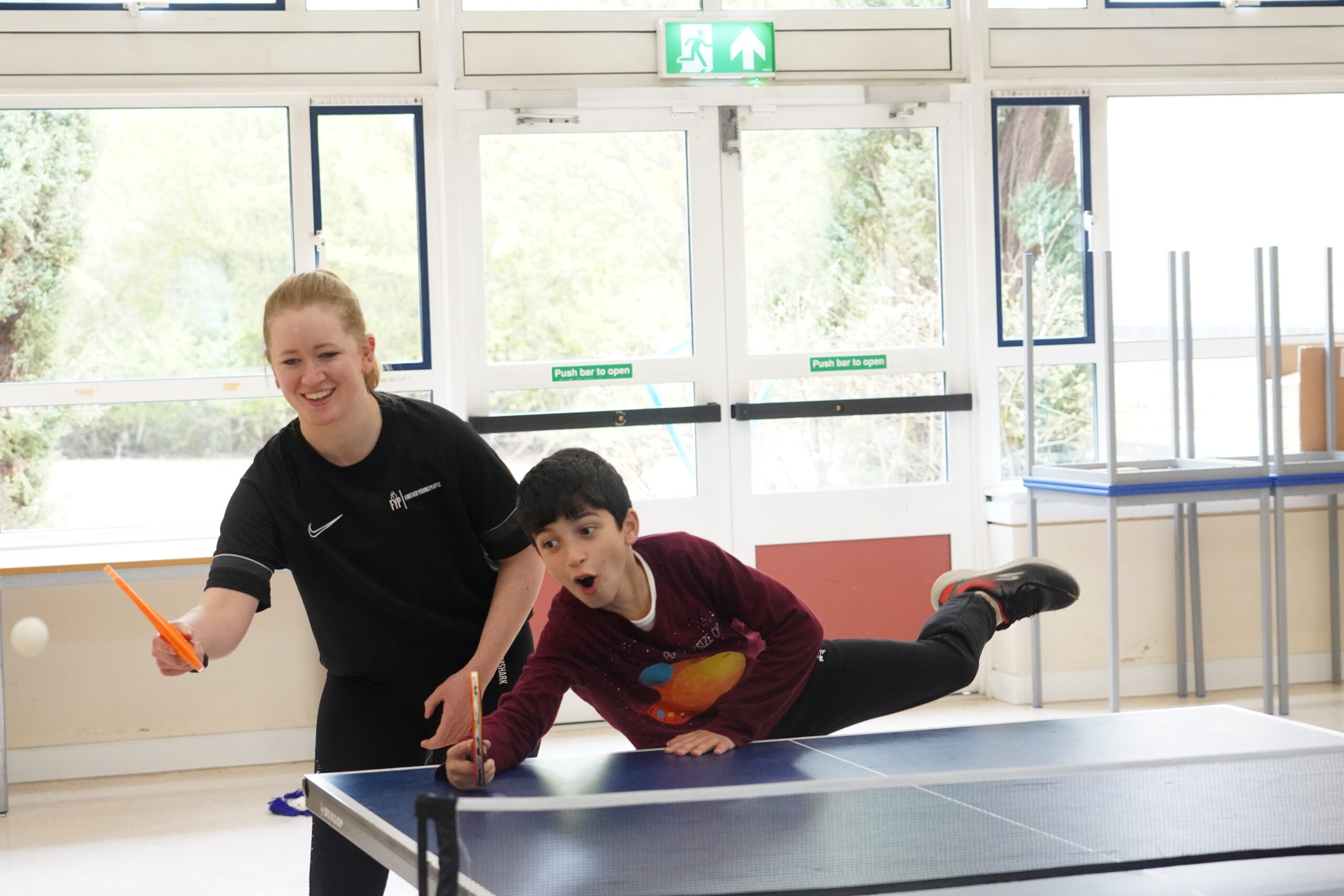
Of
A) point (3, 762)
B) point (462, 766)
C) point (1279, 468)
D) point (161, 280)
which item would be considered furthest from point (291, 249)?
point (1279, 468)

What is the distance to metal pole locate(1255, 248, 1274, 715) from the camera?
504 cm

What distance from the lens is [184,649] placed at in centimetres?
197

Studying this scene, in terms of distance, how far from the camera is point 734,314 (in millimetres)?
5641

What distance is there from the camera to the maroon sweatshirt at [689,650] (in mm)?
2385

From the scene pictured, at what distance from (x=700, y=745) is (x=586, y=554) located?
390mm

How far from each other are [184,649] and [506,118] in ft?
12.5

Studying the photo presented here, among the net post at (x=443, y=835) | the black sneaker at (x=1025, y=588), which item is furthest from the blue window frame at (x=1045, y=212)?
the net post at (x=443, y=835)

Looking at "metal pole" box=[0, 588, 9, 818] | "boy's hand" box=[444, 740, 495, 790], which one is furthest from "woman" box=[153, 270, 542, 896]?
"metal pole" box=[0, 588, 9, 818]

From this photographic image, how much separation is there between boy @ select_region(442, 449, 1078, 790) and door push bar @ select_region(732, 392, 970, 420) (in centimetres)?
294

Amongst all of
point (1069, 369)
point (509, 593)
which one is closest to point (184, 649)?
point (509, 593)

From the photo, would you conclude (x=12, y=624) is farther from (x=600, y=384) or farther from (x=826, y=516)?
(x=826, y=516)

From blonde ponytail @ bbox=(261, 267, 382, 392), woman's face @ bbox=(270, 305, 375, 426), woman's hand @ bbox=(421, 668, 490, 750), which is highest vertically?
blonde ponytail @ bbox=(261, 267, 382, 392)

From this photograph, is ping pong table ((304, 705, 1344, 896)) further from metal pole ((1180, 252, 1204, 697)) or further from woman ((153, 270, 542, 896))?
metal pole ((1180, 252, 1204, 697))

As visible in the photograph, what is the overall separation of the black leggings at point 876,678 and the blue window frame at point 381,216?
3084 millimetres
